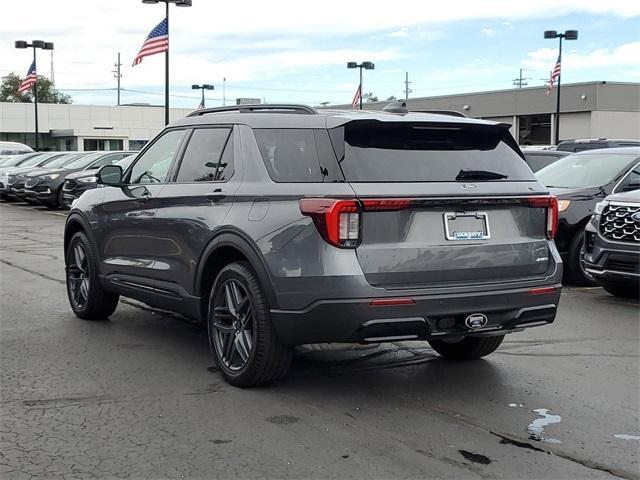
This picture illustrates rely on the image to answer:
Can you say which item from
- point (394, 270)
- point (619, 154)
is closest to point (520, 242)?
point (394, 270)

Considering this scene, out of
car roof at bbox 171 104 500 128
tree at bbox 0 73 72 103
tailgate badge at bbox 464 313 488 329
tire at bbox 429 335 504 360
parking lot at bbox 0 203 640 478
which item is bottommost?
parking lot at bbox 0 203 640 478

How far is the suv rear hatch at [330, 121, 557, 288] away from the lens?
4.83 m

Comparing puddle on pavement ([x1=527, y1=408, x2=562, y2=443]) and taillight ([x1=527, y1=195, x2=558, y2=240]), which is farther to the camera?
taillight ([x1=527, y1=195, x2=558, y2=240])

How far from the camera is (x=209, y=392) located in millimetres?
5293

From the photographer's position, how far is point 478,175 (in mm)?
5293

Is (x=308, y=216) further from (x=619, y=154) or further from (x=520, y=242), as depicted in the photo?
(x=619, y=154)

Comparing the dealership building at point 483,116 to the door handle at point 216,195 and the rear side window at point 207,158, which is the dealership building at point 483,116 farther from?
the door handle at point 216,195

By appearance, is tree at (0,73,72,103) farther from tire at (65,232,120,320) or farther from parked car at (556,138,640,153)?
tire at (65,232,120,320)

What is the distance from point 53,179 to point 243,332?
18.3 metres

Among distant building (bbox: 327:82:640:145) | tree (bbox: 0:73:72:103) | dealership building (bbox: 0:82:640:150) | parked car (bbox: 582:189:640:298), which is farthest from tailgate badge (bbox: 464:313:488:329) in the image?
tree (bbox: 0:73:72:103)

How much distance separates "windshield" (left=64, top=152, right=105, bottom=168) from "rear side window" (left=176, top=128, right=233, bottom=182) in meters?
17.7

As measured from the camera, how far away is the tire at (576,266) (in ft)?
32.6

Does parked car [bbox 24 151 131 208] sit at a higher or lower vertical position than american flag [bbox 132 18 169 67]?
lower

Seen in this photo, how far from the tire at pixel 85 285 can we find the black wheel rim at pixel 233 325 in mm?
2102
